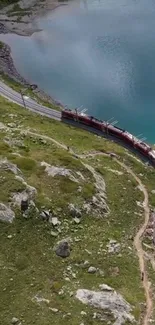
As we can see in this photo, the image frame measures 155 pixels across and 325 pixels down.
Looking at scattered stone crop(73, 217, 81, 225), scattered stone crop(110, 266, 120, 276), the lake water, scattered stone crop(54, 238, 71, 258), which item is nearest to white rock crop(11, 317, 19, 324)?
scattered stone crop(54, 238, 71, 258)

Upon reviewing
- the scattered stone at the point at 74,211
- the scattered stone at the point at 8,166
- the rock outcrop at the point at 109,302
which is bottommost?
the rock outcrop at the point at 109,302

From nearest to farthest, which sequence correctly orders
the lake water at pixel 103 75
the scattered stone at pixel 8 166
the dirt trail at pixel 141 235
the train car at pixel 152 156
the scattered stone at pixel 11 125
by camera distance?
1. the dirt trail at pixel 141 235
2. the scattered stone at pixel 8 166
3. the train car at pixel 152 156
4. the scattered stone at pixel 11 125
5. the lake water at pixel 103 75

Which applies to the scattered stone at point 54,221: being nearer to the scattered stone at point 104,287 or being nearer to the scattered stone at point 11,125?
the scattered stone at point 104,287

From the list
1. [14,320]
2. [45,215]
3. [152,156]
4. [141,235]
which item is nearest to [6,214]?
[45,215]

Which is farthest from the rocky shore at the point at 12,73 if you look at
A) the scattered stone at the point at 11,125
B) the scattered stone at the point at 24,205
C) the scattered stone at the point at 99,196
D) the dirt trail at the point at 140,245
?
the scattered stone at the point at 24,205

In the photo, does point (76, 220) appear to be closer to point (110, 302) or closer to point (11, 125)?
point (110, 302)

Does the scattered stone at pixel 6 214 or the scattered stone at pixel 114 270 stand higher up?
the scattered stone at pixel 6 214
